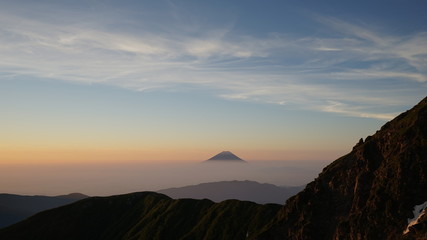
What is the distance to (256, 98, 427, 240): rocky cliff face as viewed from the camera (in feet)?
363

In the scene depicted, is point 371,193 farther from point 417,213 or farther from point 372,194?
point 417,213

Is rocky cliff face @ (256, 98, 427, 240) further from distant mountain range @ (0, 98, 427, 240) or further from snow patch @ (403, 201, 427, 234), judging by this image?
snow patch @ (403, 201, 427, 234)

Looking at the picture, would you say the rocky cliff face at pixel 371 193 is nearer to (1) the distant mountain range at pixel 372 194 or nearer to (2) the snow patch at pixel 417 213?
(1) the distant mountain range at pixel 372 194

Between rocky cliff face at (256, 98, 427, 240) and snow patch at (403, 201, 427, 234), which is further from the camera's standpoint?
rocky cliff face at (256, 98, 427, 240)

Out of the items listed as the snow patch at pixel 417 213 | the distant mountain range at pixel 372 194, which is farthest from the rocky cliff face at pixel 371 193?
the snow patch at pixel 417 213

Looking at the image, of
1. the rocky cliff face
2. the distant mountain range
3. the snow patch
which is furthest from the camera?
the rocky cliff face

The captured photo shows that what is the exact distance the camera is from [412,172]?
113188mm

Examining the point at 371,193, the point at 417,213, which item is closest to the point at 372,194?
the point at 371,193

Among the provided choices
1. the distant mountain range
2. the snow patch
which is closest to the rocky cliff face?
the distant mountain range

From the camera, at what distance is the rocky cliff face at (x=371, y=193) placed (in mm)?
110562

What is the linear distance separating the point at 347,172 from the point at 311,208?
60.4ft

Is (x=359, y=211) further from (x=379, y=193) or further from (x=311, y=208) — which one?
(x=311, y=208)

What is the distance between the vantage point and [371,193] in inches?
4759

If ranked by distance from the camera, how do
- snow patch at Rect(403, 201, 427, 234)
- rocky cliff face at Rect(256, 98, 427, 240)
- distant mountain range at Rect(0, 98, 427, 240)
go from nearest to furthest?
snow patch at Rect(403, 201, 427, 234) < distant mountain range at Rect(0, 98, 427, 240) < rocky cliff face at Rect(256, 98, 427, 240)
